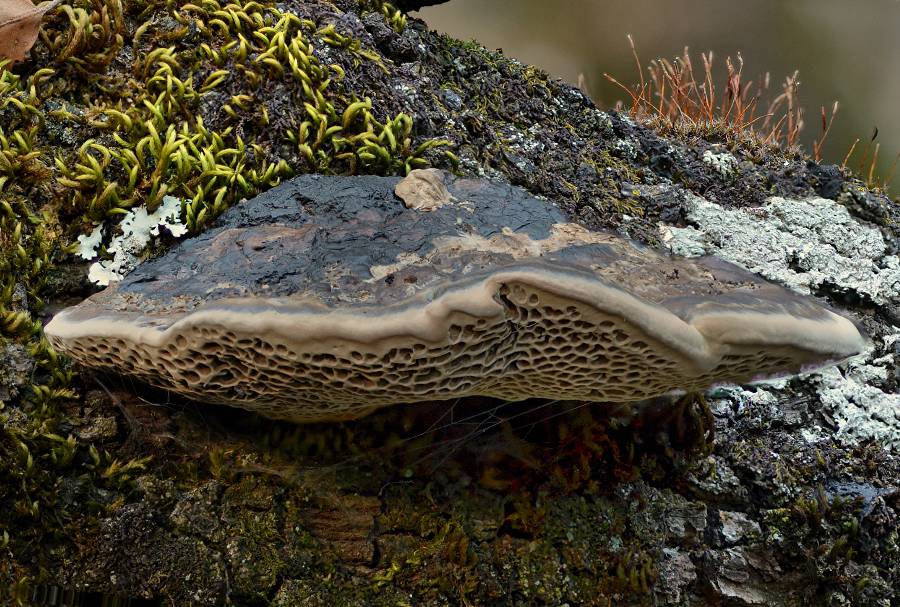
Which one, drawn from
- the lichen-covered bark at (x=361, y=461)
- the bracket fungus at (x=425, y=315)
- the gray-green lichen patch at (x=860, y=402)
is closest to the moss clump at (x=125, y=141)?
the lichen-covered bark at (x=361, y=461)

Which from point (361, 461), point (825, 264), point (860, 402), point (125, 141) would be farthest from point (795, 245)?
point (125, 141)

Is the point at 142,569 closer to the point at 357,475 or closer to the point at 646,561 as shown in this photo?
the point at 357,475

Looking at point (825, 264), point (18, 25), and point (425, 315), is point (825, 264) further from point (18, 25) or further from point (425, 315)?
point (18, 25)

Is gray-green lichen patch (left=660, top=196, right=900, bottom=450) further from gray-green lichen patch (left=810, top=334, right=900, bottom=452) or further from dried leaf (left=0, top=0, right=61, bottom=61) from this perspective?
dried leaf (left=0, top=0, right=61, bottom=61)

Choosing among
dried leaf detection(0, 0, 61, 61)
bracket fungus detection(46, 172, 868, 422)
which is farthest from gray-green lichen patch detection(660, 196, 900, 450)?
dried leaf detection(0, 0, 61, 61)

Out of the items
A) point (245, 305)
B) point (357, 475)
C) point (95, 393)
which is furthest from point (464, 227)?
point (95, 393)

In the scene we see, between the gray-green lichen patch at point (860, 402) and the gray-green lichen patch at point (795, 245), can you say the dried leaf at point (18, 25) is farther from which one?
the gray-green lichen patch at point (860, 402)
